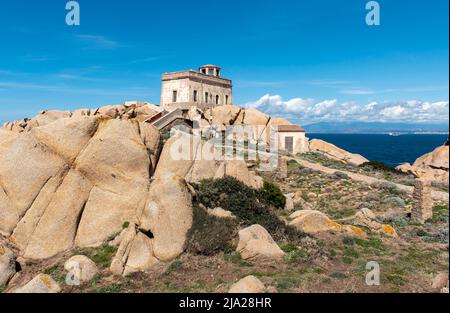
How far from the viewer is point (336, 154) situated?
62.0 meters

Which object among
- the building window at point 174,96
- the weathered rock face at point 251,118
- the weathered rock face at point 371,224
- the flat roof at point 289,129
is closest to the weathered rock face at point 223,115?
the weathered rock face at point 251,118

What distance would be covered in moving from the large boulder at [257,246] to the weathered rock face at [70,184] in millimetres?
6057

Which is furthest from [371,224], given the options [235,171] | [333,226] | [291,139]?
[291,139]

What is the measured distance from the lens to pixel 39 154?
18484mm

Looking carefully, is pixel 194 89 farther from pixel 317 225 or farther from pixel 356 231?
pixel 356 231

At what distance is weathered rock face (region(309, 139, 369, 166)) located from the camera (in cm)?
5894

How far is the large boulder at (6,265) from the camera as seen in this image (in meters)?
14.7

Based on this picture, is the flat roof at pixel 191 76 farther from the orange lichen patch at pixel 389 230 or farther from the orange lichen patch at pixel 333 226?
the orange lichen patch at pixel 389 230

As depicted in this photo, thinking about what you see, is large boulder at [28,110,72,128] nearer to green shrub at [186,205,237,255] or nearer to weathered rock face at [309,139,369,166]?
green shrub at [186,205,237,255]

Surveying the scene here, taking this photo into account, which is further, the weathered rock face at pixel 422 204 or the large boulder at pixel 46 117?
the large boulder at pixel 46 117

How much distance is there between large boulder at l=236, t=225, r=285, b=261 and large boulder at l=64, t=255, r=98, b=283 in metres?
6.75

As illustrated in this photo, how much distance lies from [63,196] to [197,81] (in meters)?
45.6
